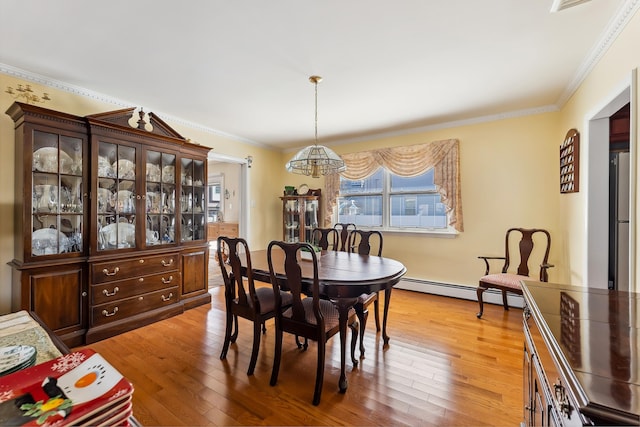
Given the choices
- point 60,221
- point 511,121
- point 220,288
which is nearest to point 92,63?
point 60,221

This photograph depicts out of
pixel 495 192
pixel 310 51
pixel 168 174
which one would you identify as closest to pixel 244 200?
pixel 168 174

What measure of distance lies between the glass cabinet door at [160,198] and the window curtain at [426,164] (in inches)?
103

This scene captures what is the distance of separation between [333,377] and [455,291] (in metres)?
2.53

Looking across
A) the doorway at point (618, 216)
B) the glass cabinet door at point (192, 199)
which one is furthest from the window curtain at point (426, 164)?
the glass cabinet door at point (192, 199)

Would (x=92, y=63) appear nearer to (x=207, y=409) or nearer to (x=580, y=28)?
(x=207, y=409)

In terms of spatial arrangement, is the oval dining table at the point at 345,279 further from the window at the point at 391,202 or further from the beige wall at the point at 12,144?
the beige wall at the point at 12,144

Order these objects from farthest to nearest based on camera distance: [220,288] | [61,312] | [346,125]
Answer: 1. [220,288]
2. [346,125]
3. [61,312]

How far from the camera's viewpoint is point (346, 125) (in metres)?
4.09

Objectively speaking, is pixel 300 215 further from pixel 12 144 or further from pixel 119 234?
pixel 12 144

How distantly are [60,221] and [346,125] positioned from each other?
135 inches

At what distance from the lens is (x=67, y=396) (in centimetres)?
59

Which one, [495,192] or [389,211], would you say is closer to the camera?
[495,192]

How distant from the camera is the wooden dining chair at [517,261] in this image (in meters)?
3.01

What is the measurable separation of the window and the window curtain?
14cm
